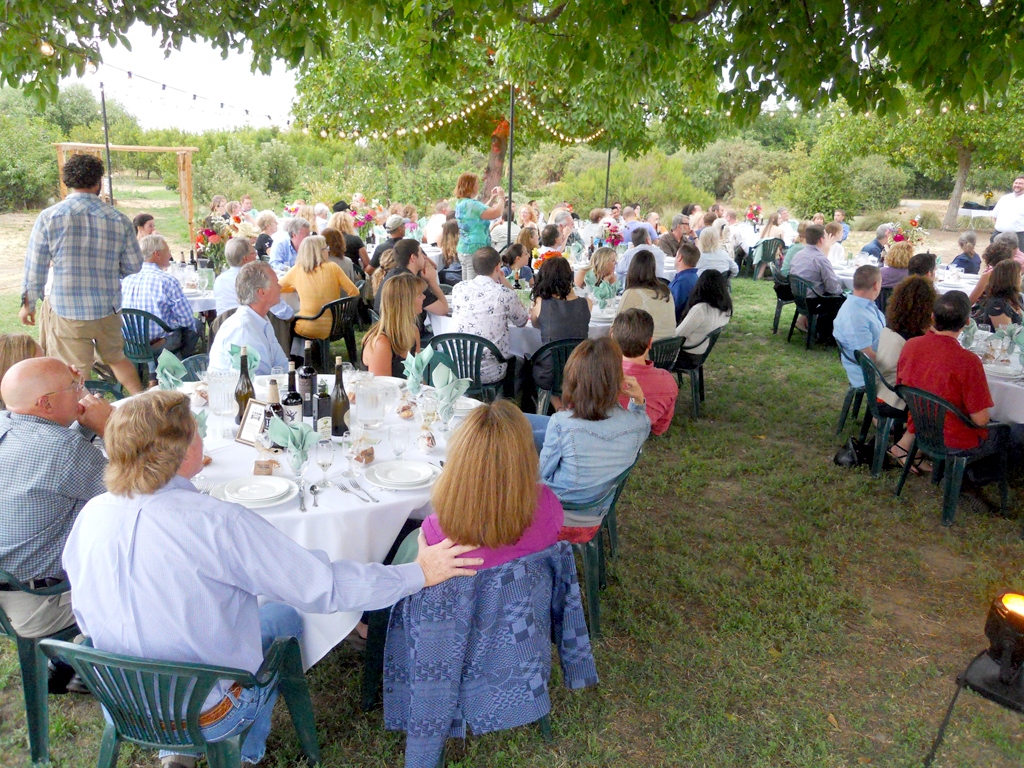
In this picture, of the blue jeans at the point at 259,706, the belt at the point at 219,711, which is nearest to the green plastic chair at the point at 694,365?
the blue jeans at the point at 259,706

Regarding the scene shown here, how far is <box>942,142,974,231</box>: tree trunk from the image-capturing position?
64.4 feet

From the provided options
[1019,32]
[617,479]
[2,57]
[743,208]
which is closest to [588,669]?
[617,479]

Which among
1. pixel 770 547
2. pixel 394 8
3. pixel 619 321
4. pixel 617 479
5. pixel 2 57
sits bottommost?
pixel 770 547

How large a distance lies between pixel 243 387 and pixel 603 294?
11.1 feet

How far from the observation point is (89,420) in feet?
8.96

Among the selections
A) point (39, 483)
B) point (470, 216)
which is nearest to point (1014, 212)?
point (470, 216)

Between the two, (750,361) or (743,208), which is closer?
(750,361)

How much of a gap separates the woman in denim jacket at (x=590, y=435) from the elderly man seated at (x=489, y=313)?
2.04 metres

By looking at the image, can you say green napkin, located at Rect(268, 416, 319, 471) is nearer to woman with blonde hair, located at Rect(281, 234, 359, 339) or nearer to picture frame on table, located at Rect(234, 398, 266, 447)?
picture frame on table, located at Rect(234, 398, 266, 447)

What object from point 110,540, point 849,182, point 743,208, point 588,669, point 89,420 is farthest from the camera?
point 743,208

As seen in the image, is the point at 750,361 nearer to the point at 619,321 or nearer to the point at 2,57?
the point at 619,321

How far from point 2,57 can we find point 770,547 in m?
5.60

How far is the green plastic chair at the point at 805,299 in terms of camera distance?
7.64m

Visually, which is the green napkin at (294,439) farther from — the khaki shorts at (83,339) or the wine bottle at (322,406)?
the khaki shorts at (83,339)
